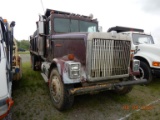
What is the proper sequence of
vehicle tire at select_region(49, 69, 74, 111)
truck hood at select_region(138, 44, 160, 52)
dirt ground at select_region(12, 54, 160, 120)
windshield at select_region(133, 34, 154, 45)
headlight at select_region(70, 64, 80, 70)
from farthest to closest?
1. windshield at select_region(133, 34, 154, 45)
2. truck hood at select_region(138, 44, 160, 52)
3. dirt ground at select_region(12, 54, 160, 120)
4. vehicle tire at select_region(49, 69, 74, 111)
5. headlight at select_region(70, 64, 80, 70)

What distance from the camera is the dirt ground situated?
3572 millimetres

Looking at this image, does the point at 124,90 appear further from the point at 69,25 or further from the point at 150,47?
the point at 69,25

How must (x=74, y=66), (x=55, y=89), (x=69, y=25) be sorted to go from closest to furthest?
(x=74, y=66) < (x=55, y=89) < (x=69, y=25)

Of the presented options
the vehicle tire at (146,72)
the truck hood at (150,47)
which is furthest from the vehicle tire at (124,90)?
the truck hood at (150,47)

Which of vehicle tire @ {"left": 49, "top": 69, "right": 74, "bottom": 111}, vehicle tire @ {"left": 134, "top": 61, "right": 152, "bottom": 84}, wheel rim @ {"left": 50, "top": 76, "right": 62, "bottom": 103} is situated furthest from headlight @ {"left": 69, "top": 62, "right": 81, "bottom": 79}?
vehicle tire @ {"left": 134, "top": 61, "right": 152, "bottom": 84}

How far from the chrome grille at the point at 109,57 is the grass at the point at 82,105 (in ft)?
3.34

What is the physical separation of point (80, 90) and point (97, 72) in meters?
0.63

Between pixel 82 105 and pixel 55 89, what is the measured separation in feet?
3.02

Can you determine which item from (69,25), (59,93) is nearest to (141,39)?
(69,25)

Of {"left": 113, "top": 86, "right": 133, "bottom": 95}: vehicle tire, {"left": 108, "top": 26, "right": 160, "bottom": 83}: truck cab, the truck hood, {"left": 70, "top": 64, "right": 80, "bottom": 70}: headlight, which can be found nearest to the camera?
{"left": 70, "top": 64, "right": 80, "bottom": 70}: headlight

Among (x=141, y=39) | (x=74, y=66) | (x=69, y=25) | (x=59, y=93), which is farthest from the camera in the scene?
(x=141, y=39)

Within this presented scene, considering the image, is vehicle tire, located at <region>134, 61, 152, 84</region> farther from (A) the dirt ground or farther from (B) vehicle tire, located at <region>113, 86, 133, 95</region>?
(B) vehicle tire, located at <region>113, 86, 133, 95</region>

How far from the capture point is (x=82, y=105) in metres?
4.10

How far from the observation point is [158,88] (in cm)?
582
